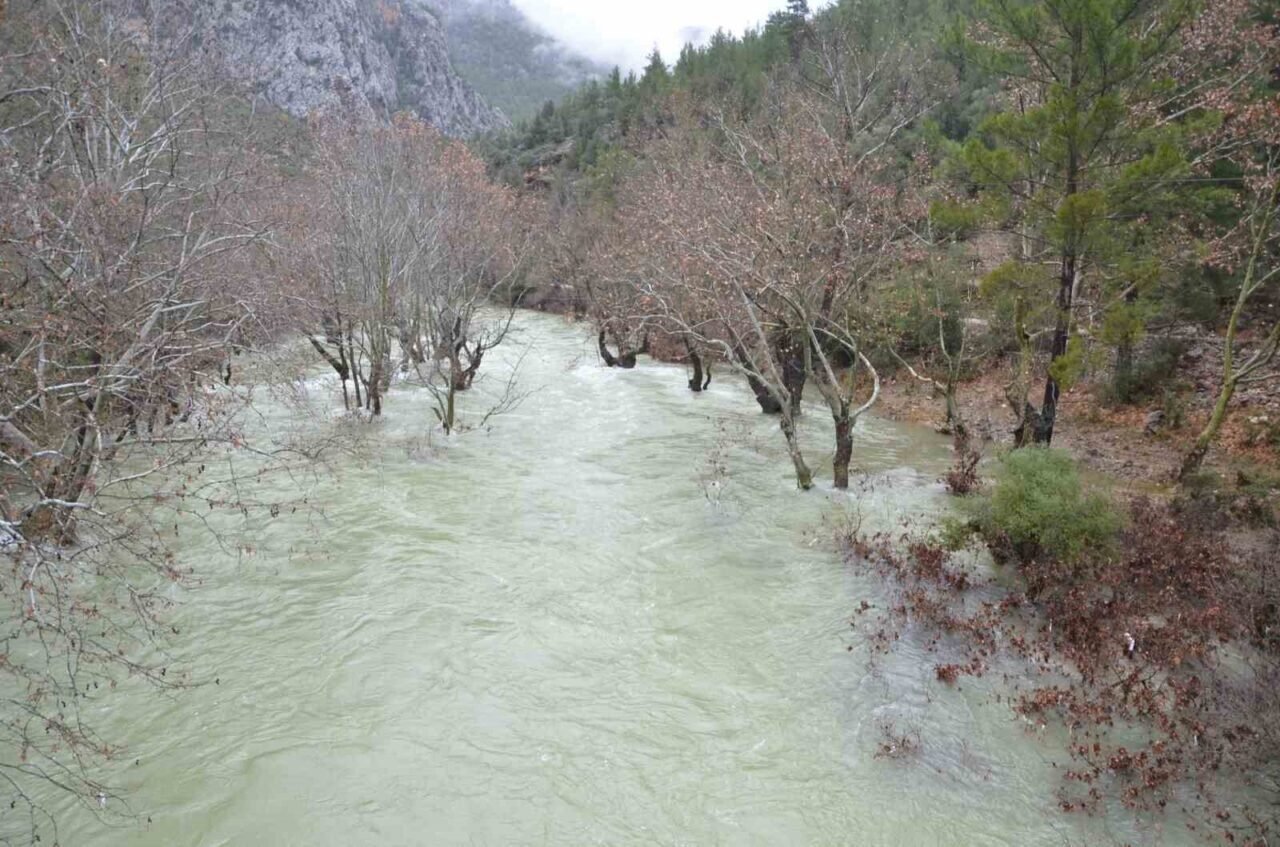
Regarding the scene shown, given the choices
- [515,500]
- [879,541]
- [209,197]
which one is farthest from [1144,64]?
[209,197]

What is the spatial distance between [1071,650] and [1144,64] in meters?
9.25

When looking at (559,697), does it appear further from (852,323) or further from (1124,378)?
(1124,378)

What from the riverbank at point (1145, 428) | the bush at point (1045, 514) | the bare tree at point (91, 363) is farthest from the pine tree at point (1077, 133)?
the bare tree at point (91, 363)

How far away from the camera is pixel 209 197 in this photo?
13172 mm

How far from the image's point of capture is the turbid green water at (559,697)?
19.6 ft

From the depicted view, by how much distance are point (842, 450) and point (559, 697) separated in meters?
7.74

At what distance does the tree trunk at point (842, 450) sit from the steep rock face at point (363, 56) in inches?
584

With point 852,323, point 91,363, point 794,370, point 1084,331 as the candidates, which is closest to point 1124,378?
point 852,323

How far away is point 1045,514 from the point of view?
362 inches

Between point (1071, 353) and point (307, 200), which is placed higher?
point (307, 200)

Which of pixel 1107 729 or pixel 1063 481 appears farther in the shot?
pixel 1063 481

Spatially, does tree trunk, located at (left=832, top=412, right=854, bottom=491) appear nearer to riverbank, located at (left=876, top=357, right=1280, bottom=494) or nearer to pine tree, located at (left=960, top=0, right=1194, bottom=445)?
pine tree, located at (left=960, top=0, right=1194, bottom=445)

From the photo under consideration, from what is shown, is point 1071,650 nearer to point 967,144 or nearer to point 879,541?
point 879,541

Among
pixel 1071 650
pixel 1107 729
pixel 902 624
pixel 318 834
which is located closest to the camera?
pixel 318 834
